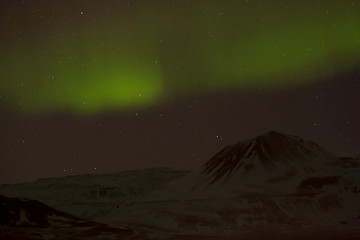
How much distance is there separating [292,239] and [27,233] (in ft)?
277

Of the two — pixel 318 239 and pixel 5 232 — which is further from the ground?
pixel 5 232

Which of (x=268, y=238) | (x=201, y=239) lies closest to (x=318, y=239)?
(x=268, y=238)

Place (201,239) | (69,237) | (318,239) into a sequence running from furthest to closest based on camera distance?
1. (201,239)
2. (69,237)
3. (318,239)

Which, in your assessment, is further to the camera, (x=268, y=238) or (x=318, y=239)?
(x=268, y=238)

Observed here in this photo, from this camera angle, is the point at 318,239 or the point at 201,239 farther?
the point at 201,239

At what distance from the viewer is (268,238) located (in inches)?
7731

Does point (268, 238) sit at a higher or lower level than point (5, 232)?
lower

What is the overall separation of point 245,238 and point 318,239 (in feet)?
119

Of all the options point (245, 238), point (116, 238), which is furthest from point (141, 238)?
point (245, 238)

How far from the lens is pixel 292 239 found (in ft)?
583

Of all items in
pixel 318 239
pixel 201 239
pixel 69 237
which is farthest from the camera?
pixel 201 239

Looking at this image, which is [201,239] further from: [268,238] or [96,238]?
[96,238]

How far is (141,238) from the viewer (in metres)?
191

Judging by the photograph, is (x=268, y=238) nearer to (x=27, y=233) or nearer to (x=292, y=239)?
(x=292, y=239)
